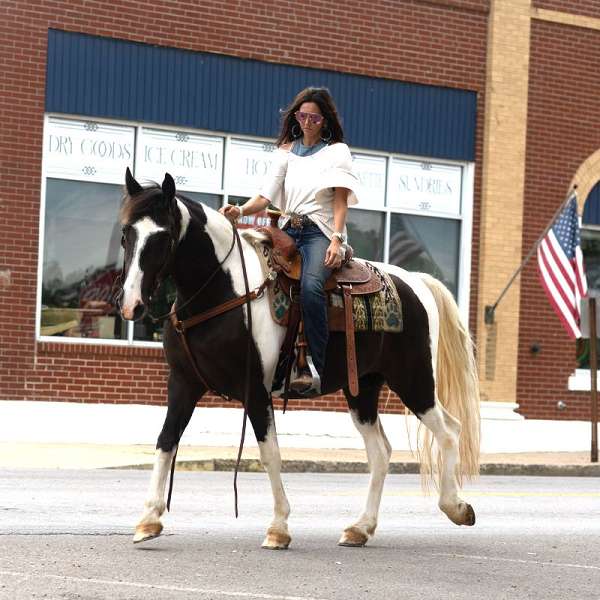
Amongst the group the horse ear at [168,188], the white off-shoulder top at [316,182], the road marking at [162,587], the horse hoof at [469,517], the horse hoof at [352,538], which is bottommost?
the horse hoof at [352,538]

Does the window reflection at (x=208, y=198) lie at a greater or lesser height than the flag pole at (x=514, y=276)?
greater

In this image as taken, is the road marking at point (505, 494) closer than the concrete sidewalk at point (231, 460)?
Yes

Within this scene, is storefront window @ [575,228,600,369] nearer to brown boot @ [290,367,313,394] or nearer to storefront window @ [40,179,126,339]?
storefront window @ [40,179,126,339]

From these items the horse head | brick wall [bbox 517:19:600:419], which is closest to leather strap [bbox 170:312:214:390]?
the horse head

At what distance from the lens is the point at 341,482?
14.7m

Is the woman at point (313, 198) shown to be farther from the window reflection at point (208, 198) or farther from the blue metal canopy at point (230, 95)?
the window reflection at point (208, 198)

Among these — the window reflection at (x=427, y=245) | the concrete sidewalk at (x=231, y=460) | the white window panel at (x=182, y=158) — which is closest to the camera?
the concrete sidewalk at (x=231, y=460)

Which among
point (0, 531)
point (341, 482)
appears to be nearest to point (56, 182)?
point (341, 482)

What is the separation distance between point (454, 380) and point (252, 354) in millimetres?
2030

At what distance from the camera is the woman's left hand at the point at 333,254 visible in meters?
8.46

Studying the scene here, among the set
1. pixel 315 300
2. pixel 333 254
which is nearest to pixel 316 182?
pixel 333 254

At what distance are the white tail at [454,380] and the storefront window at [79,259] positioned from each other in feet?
33.2

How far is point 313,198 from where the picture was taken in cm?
869

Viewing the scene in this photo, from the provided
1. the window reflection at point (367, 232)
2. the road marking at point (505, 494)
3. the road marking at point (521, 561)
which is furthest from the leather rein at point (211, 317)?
the window reflection at point (367, 232)
